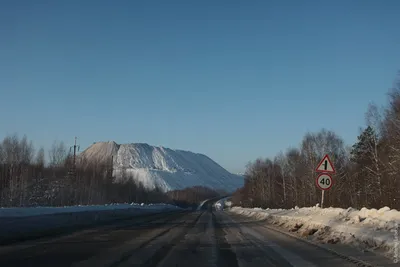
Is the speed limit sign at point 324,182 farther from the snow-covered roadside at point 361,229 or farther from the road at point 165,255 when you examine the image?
the road at point 165,255

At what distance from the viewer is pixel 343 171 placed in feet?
254

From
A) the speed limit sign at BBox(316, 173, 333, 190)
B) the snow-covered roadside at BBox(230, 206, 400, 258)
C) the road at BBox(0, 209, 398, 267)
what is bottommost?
the road at BBox(0, 209, 398, 267)

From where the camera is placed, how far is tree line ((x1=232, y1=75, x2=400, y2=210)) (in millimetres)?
37162

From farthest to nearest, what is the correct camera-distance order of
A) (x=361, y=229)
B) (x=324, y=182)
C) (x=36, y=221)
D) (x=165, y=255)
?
1. (x=36, y=221)
2. (x=324, y=182)
3. (x=361, y=229)
4. (x=165, y=255)

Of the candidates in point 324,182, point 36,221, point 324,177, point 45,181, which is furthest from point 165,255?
point 45,181

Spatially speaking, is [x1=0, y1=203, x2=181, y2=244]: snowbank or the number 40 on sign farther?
the number 40 on sign

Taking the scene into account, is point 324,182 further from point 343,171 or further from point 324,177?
point 343,171

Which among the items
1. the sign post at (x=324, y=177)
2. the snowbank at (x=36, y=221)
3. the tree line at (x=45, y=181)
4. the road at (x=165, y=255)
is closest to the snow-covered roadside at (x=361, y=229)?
the road at (x=165, y=255)

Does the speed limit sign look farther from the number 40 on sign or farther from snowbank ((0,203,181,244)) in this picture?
snowbank ((0,203,181,244))

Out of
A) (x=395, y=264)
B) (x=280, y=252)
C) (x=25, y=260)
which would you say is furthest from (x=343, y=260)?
(x=25, y=260)

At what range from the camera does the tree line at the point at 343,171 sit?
122 ft

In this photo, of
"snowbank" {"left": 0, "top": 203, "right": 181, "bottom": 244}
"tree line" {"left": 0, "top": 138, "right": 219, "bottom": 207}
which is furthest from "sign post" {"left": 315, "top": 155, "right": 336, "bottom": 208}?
"tree line" {"left": 0, "top": 138, "right": 219, "bottom": 207}

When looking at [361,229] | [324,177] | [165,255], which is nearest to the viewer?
[165,255]

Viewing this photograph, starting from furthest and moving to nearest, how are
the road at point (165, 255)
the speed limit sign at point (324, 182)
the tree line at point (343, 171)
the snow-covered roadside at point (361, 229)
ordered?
the tree line at point (343, 171), the speed limit sign at point (324, 182), the snow-covered roadside at point (361, 229), the road at point (165, 255)
